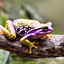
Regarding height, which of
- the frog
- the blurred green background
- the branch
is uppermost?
the blurred green background

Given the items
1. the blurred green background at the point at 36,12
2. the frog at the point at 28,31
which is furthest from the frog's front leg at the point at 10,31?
the blurred green background at the point at 36,12

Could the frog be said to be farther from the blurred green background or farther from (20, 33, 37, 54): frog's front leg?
the blurred green background

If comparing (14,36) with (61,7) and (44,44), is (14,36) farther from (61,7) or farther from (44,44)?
(61,7)

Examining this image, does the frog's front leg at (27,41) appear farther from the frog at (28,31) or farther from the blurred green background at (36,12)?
the blurred green background at (36,12)

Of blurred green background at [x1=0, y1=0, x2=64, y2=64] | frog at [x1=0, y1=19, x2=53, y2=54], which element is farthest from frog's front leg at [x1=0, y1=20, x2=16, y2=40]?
blurred green background at [x1=0, y1=0, x2=64, y2=64]

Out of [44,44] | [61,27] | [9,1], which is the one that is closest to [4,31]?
[44,44]

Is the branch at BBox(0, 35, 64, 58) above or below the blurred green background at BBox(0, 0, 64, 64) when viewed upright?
below
